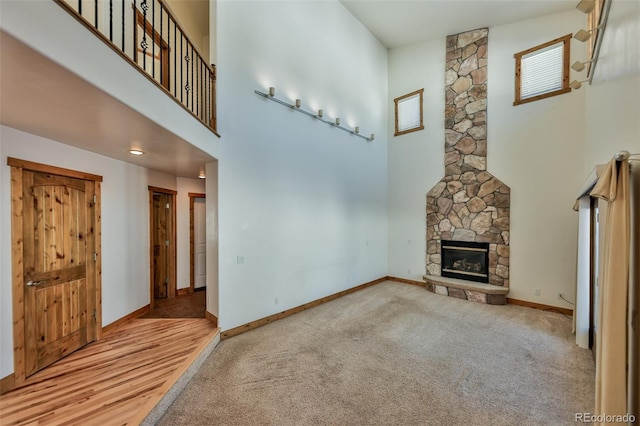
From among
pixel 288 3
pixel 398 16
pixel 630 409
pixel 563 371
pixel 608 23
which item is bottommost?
pixel 563 371

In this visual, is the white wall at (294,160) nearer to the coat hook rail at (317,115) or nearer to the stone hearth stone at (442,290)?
the coat hook rail at (317,115)

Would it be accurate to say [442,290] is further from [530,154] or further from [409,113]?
[409,113]

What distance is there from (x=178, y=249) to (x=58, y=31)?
Result: 15.5ft

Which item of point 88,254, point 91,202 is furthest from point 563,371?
point 91,202

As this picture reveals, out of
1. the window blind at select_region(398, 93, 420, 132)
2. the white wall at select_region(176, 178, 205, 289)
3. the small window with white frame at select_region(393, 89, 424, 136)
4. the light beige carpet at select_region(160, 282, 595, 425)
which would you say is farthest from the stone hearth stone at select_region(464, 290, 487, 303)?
the white wall at select_region(176, 178, 205, 289)

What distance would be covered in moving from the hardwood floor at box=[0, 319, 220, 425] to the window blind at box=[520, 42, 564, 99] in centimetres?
695

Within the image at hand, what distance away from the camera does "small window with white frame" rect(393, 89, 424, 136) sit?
21.5 ft

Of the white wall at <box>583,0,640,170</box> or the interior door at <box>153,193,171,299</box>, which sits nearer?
the white wall at <box>583,0,640,170</box>

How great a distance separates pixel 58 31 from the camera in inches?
52.6

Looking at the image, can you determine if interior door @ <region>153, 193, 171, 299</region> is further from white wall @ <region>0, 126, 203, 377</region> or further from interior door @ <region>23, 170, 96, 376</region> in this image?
interior door @ <region>23, 170, 96, 376</region>

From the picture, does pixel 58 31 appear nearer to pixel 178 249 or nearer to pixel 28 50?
pixel 28 50

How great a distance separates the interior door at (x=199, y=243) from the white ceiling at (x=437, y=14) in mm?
5399

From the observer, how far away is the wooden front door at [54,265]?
2.56 meters

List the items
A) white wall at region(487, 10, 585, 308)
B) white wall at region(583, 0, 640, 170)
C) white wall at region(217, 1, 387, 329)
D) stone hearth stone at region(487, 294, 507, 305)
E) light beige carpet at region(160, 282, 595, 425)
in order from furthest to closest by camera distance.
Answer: stone hearth stone at region(487, 294, 507, 305) → white wall at region(487, 10, 585, 308) → white wall at region(217, 1, 387, 329) → light beige carpet at region(160, 282, 595, 425) → white wall at region(583, 0, 640, 170)
